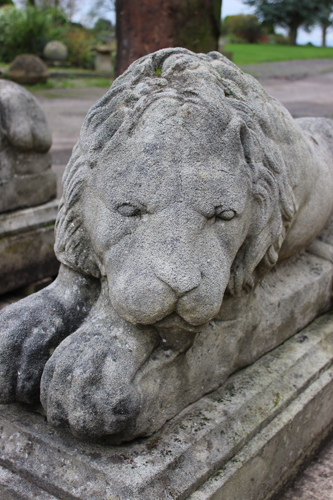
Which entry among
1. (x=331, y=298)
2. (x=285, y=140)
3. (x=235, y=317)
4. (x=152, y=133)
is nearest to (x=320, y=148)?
(x=285, y=140)

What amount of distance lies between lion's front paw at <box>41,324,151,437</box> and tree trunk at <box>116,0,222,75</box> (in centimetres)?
357

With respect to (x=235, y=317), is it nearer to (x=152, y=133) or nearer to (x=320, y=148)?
(x=152, y=133)

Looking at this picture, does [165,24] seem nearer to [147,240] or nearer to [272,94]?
[147,240]

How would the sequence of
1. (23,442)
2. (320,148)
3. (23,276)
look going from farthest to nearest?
(23,276) < (320,148) < (23,442)

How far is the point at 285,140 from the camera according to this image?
196 centimetres

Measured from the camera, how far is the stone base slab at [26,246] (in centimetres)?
354

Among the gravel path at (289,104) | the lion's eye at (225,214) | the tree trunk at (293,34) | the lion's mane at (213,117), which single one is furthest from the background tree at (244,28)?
the lion's eye at (225,214)

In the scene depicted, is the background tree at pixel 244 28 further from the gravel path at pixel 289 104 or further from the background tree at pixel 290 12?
the gravel path at pixel 289 104

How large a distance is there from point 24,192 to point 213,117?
231 cm

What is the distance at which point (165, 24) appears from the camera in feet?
14.8

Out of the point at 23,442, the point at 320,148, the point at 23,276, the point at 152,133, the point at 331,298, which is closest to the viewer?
the point at 152,133

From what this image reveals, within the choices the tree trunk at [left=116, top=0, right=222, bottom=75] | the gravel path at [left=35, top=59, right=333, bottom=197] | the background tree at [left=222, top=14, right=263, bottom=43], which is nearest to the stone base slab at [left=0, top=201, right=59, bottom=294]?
the gravel path at [left=35, top=59, right=333, bottom=197]

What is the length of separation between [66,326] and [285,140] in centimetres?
102

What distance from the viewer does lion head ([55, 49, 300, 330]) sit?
149cm
